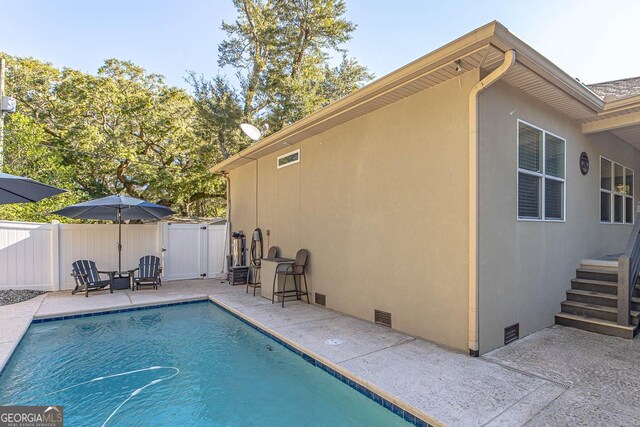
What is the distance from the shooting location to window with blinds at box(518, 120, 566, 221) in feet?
14.3

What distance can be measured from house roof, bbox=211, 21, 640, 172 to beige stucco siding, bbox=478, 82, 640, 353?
8.4 inches

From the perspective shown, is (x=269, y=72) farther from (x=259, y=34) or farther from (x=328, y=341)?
(x=328, y=341)

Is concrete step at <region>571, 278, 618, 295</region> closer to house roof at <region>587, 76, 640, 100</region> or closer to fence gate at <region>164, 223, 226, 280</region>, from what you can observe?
house roof at <region>587, 76, 640, 100</region>

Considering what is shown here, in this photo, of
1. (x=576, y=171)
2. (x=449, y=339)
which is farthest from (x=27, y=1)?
(x=576, y=171)

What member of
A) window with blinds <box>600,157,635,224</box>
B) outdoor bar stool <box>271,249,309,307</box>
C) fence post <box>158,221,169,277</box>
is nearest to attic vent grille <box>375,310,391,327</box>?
outdoor bar stool <box>271,249,309,307</box>

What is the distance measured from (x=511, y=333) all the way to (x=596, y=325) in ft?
4.68

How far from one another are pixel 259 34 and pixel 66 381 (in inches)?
557

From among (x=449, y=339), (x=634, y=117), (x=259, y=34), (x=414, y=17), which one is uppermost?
(x=259, y=34)

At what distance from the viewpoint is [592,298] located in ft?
16.1

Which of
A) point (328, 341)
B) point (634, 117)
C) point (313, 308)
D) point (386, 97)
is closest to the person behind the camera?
point (328, 341)

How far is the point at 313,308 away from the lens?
6.11 m

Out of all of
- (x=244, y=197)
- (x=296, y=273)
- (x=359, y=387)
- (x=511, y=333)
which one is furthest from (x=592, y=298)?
(x=244, y=197)

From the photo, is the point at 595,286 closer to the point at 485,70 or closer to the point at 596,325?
the point at 596,325

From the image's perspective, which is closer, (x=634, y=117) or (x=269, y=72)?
(x=634, y=117)
